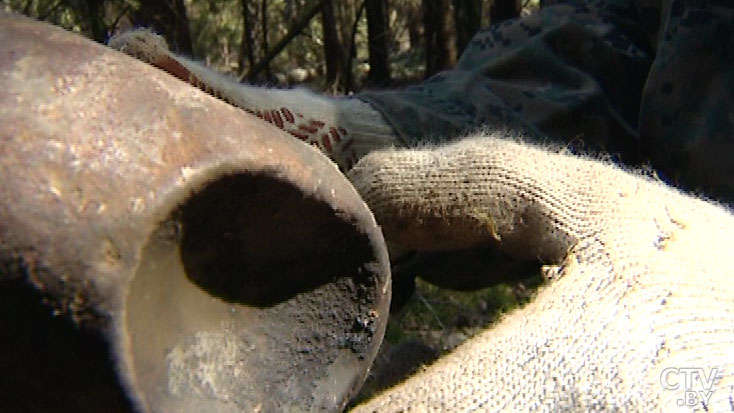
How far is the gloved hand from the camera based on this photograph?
78 cm

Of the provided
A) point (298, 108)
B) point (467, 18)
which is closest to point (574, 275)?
point (298, 108)

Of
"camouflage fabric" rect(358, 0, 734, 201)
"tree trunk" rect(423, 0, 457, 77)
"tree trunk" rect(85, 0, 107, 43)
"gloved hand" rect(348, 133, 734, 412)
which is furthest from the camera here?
"tree trunk" rect(423, 0, 457, 77)

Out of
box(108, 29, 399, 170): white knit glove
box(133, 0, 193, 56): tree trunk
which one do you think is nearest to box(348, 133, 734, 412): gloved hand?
box(108, 29, 399, 170): white knit glove

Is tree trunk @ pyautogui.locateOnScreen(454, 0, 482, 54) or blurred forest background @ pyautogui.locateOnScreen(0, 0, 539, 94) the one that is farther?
tree trunk @ pyautogui.locateOnScreen(454, 0, 482, 54)

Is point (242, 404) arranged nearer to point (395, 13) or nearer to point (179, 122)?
point (179, 122)

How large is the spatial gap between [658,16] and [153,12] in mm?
2393

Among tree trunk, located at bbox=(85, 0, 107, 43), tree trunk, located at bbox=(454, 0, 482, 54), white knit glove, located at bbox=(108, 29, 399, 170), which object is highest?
white knit glove, located at bbox=(108, 29, 399, 170)

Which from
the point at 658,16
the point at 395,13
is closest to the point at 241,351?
the point at 658,16

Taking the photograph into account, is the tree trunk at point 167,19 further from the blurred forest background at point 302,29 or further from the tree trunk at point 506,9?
the tree trunk at point 506,9

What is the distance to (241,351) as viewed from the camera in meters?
0.72

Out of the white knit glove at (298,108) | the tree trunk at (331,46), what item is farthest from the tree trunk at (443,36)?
the white knit glove at (298,108)

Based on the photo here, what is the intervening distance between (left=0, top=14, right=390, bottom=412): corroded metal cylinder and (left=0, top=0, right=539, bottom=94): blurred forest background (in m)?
1.83

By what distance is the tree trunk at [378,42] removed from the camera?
19.9 feet

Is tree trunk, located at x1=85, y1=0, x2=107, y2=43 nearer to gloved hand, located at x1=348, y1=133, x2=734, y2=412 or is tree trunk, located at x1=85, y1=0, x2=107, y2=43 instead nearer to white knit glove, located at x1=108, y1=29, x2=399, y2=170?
white knit glove, located at x1=108, y1=29, x2=399, y2=170
